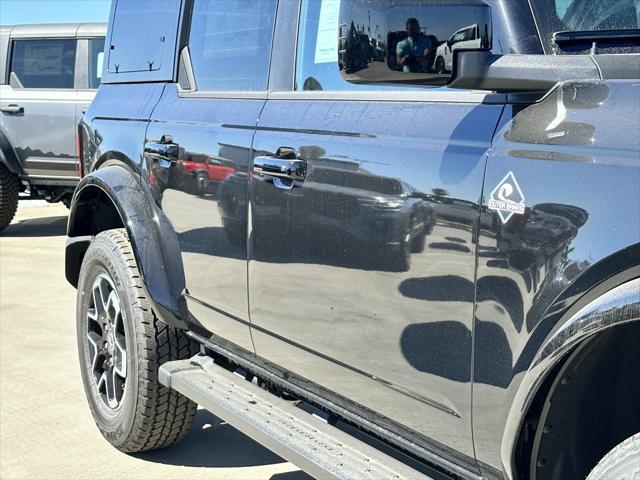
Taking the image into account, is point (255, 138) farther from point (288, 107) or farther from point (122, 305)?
point (122, 305)

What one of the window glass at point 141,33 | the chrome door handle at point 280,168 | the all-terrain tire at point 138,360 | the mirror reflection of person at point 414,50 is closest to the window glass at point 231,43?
the window glass at point 141,33

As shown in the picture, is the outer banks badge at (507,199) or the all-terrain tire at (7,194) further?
the all-terrain tire at (7,194)

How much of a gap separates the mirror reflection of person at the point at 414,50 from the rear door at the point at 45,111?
30.3ft

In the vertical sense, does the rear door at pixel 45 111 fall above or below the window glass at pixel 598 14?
below

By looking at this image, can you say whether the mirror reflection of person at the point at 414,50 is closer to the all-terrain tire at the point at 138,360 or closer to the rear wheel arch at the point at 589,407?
the rear wheel arch at the point at 589,407

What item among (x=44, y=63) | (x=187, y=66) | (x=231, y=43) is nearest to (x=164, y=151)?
(x=187, y=66)

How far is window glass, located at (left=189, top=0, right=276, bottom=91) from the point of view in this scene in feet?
10.2

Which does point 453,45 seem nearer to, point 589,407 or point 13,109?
point 589,407

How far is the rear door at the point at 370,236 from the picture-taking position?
2.11 metres

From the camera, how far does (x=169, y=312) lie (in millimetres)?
3520

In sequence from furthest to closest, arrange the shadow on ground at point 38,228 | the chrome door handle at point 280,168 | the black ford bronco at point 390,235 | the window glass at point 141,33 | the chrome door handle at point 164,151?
the shadow on ground at point 38,228 < the window glass at point 141,33 < the chrome door handle at point 164,151 < the chrome door handle at point 280,168 < the black ford bronco at point 390,235

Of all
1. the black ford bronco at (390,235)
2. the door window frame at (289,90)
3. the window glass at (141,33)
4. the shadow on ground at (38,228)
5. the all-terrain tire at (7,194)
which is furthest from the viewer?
the shadow on ground at (38,228)

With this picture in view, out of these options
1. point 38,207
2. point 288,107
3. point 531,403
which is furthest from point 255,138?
point 38,207

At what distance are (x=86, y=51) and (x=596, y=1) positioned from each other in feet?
31.0
